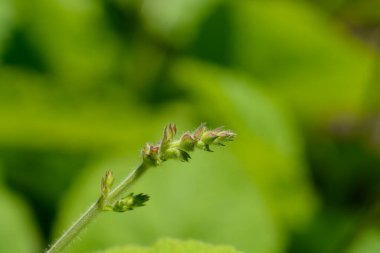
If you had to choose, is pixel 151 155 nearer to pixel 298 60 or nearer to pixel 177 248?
pixel 177 248

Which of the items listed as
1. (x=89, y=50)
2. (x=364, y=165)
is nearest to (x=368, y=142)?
(x=364, y=165)

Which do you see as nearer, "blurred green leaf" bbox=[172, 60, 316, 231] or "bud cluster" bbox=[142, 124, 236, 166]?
"bud cluster" bbox=[142, 124, 236, 166]

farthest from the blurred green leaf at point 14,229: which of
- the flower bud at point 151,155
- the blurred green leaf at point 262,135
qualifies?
the flower bud at point 151,155

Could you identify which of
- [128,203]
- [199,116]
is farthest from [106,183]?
[199,116]

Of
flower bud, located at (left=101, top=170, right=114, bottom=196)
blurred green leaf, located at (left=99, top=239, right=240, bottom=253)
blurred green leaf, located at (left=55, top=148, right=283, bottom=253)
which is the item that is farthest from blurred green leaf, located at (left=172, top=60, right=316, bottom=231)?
flower bud, located at (left=101, top=170, right=114, bottom=196)

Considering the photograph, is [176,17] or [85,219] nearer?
[85,219]

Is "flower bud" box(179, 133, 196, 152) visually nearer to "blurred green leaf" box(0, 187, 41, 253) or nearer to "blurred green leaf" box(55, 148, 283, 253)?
"blurred green leaf" box(55, 148, 283, 253)

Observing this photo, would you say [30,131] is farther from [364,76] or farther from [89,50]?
[364,76]

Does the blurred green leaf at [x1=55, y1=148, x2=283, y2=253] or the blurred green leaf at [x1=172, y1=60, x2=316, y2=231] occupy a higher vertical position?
the blurred green leaf at [x1=172, y1=60, x2=316, y2=231]
